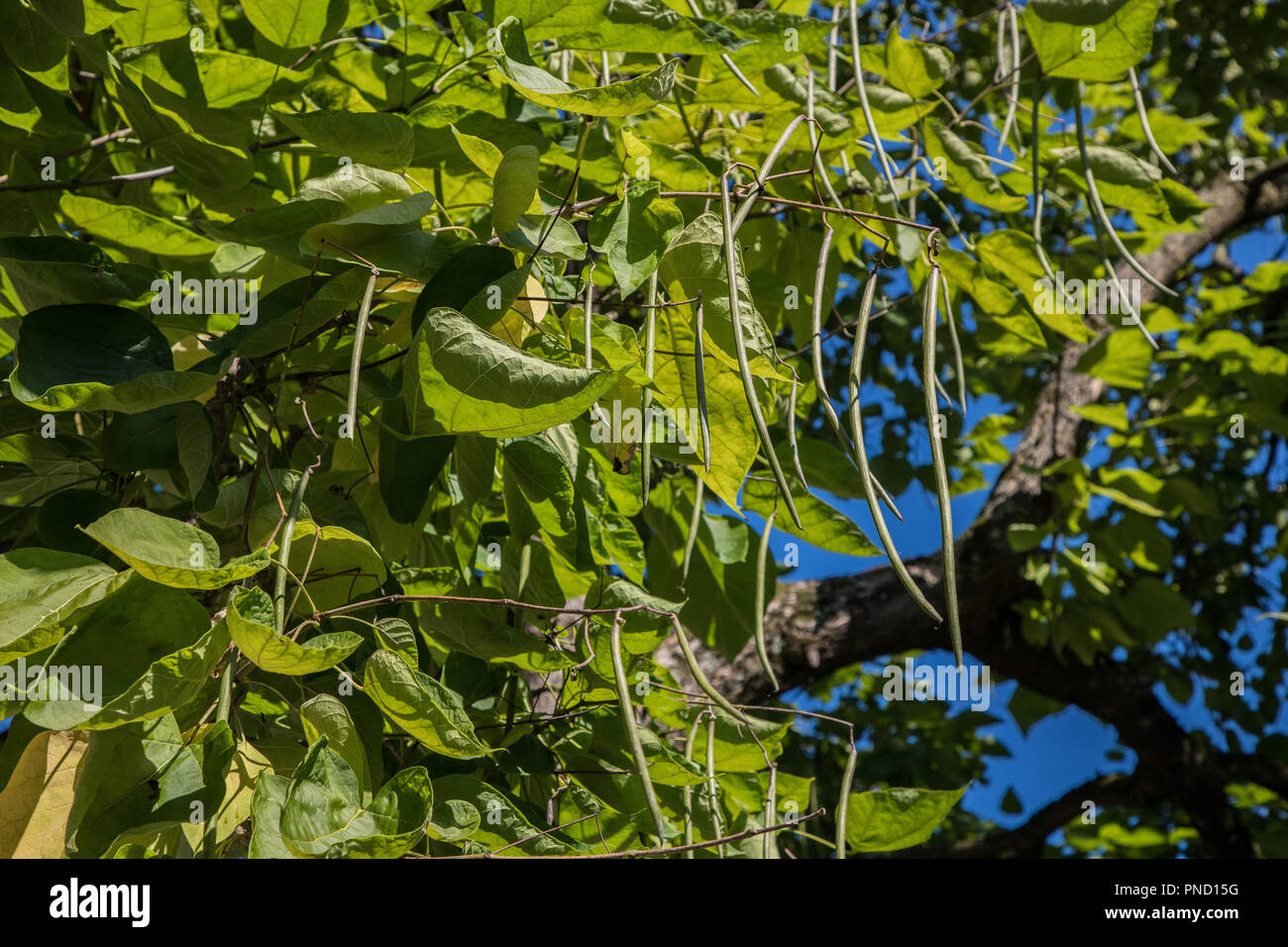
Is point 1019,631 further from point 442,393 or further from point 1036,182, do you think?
point 442,393

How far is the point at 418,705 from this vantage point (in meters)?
0.44

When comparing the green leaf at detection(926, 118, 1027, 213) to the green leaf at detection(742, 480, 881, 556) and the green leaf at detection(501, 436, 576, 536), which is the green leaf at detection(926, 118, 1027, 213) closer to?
the green leaf at detection(742, 480, 881, 556)

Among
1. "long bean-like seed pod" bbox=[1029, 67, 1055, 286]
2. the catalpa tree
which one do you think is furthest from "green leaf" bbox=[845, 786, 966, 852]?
"long bean-like seed pod" bbox=[1029, 67, 1055, 286]

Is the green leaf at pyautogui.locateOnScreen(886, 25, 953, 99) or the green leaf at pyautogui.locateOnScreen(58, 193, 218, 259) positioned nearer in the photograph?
the green leaf at pyautogui.locateOnScreen(58, 193, 218, 259)

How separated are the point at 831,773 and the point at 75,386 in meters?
2.03

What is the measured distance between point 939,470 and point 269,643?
261 mm

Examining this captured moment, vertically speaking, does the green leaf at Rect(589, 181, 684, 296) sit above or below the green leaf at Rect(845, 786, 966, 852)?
above

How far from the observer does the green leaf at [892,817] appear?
2.03 ft

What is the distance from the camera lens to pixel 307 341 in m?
0.55

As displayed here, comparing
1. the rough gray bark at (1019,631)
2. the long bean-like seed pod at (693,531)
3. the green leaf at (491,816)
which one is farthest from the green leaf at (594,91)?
the rough gray bark at (1019,631)

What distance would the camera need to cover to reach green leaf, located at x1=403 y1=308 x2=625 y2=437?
1.33ft

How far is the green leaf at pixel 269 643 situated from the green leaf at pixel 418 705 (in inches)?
1.2

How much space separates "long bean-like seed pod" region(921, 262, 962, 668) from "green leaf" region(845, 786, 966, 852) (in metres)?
0.22

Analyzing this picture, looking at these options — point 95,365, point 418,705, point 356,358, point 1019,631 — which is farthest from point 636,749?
point 1019,631
